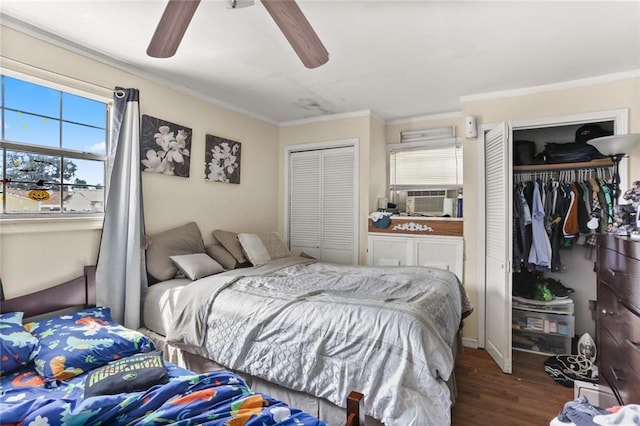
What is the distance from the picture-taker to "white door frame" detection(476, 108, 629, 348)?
2.75 meters

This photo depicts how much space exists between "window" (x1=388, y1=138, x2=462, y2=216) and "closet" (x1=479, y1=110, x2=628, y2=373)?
675mm

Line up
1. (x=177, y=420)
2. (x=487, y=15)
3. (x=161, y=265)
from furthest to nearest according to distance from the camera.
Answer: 1. (x=161, y=265)
2. (x=487, y=15)
3. (x=177, y=420)

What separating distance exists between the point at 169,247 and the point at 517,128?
3.51 meters

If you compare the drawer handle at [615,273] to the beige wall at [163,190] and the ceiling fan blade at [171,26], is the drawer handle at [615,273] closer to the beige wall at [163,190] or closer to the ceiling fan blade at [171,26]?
the ceiling fan blade at [171,26]

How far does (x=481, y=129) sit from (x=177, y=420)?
3433 millimetres

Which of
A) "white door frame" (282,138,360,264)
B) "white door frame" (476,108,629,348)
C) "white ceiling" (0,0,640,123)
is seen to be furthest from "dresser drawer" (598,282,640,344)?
"white door frame" (282,138,360,264)

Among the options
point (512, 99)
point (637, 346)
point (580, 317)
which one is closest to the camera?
point (637, 346)

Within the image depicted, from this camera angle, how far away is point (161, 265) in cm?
275

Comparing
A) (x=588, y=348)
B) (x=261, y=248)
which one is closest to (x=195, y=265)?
(x=261, y=248)

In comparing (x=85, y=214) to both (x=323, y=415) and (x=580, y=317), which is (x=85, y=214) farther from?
(x=580, y=317)

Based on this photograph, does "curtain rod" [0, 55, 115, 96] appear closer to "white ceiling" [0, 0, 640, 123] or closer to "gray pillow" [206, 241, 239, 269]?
"white ceiling" [0, 0, 640, 123]

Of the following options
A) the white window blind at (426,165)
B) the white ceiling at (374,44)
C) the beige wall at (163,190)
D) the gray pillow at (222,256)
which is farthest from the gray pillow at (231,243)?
the white window blind at (426,165)

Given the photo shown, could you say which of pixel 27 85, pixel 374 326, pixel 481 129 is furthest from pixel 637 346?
pixel 27 85

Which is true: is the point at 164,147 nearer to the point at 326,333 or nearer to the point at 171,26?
the point at 171,26
